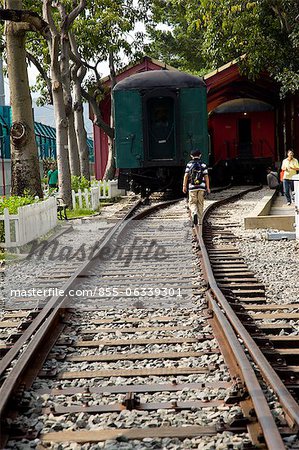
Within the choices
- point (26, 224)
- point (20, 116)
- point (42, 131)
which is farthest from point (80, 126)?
point (26, 224)

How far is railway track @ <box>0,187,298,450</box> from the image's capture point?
4.12 m

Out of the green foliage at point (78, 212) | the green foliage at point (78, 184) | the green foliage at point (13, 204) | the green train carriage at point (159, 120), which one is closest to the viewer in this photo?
the green foliage at point (13, 204)

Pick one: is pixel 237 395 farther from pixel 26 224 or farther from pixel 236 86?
pixel 236 86

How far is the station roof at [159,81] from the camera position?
23.0 meters

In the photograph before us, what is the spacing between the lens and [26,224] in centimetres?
1378

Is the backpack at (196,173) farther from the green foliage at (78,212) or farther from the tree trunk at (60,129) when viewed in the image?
the tree trunk at (60,129)

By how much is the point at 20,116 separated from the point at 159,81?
259 inches

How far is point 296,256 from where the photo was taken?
11.3 m

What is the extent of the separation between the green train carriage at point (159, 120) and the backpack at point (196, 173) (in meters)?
8.66

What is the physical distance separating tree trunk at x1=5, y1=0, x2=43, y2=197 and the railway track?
869 centimetres

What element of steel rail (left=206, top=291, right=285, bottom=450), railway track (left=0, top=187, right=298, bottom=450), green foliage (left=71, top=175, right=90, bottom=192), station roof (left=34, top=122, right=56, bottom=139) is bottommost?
railway track (left=0, top=187, right=298, bottom=450)

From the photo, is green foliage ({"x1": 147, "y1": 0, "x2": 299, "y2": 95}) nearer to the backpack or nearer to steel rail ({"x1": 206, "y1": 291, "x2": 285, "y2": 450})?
the backpack

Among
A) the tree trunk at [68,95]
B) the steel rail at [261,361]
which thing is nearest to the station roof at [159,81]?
the tree trunk at [68,95]

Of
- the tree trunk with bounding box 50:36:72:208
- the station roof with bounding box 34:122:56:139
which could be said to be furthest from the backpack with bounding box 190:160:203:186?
the station roof with bounding box 34:122:56:139
